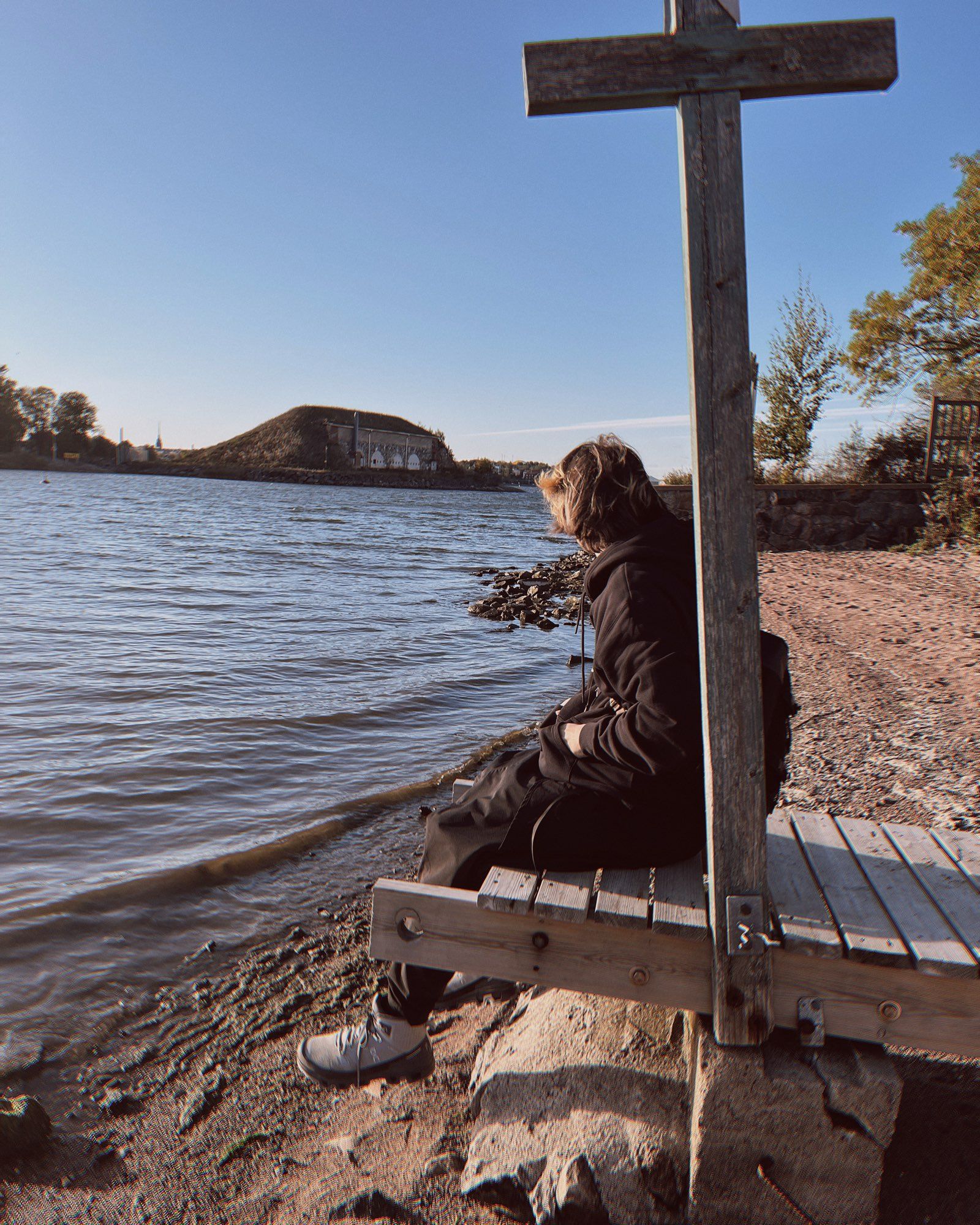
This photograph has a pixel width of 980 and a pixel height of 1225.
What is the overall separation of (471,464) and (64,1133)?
127 metres

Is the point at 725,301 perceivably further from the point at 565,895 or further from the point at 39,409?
the point at 39,409

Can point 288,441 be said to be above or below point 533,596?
above

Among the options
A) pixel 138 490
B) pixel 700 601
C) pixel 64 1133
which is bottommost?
pixel 64 1133

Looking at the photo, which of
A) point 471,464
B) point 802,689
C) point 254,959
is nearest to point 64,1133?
point 254,959

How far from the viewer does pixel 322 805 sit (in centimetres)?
607

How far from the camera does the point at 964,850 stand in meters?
2.80

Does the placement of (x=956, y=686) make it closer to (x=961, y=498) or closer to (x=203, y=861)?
(x=203, y=861)

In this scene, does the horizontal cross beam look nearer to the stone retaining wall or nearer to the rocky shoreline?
the rocky shoreline

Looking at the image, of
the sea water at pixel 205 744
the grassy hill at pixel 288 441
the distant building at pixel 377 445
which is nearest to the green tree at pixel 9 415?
the grassy hill at pixel 288 441

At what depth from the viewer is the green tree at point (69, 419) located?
346 ft

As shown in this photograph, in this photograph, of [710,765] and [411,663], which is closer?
[710,765]

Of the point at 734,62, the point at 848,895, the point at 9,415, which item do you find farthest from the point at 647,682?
the point at 9,415

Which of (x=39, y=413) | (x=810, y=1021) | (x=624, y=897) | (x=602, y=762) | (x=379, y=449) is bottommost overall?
(x=810, y=1021)

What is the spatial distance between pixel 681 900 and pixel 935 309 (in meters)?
21.2
